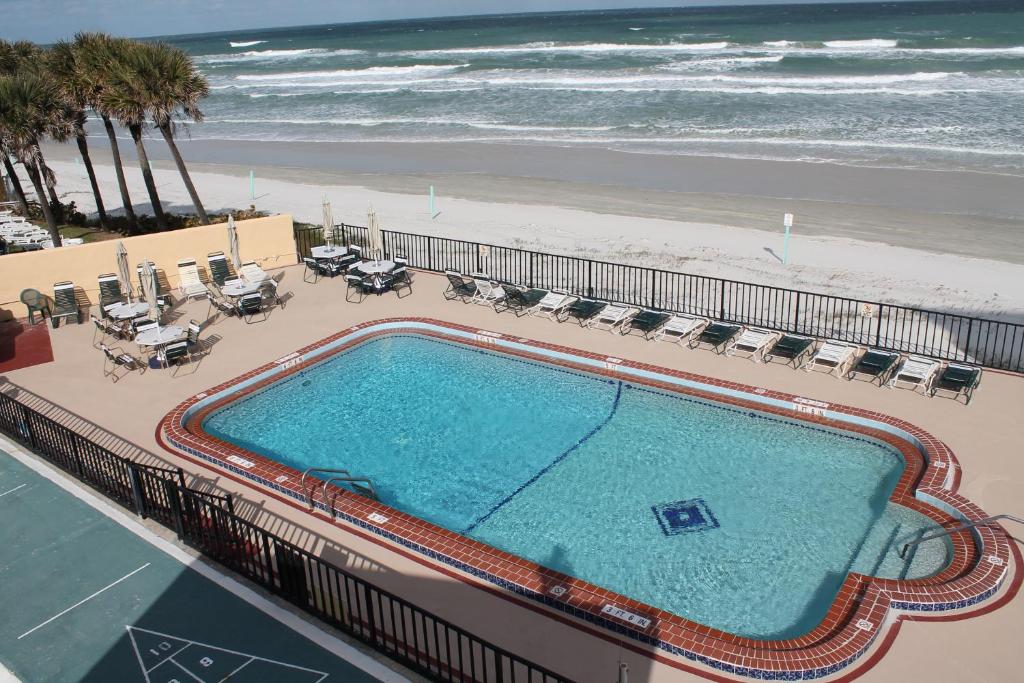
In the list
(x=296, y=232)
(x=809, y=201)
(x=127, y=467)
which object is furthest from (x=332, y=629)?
(x=809, y=201)

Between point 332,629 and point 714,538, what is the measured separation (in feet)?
15.9

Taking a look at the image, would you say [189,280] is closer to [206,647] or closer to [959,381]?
[206,647]

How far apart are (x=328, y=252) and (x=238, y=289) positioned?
3.08m

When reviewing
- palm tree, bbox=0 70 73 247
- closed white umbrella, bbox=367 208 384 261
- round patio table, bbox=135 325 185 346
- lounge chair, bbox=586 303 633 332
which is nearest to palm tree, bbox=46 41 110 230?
palm tree, bbox=0 70 73 247

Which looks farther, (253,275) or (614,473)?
(253,275)

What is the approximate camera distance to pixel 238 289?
58.1ft

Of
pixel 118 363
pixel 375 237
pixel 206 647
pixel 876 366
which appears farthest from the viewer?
pixel 375 237

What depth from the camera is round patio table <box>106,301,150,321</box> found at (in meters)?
16.4

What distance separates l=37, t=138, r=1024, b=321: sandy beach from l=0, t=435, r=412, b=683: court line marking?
47.1ft

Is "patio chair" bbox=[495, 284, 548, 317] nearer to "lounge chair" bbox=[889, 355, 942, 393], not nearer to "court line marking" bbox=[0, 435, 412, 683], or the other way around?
"lounge chair" bbox=[889, 355, 942, 393]

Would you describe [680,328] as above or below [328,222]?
below

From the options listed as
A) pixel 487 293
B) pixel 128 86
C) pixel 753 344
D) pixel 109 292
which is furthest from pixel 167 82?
pixel 753 344

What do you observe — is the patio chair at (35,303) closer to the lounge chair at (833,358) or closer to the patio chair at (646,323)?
the patio chair at (646,323)

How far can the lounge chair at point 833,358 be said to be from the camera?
46.4ft
